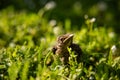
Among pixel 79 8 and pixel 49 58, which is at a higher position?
pixel 79 8

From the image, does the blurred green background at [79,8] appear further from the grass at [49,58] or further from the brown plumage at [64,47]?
the brown plumage at [64,47]

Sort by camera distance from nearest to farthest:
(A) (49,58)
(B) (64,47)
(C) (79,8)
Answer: (B) (64,47), (A) (49,58), (C) (79,8)

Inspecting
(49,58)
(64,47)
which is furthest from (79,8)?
(64,47)

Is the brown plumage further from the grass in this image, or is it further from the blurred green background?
the blurred green background

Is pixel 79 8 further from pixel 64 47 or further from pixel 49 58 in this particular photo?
pixel 64 47

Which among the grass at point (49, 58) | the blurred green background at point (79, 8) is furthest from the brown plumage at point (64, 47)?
the blurred green background at point (79, 8)

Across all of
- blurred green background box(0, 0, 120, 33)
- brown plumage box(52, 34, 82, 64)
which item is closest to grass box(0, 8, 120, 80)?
brown plumage box(52, 34, 82, 64)

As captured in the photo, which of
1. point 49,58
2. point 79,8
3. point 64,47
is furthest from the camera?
point 79,8

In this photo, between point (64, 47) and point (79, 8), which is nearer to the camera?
point (64, 47)

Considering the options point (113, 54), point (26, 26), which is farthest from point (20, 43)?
point (113, 54)

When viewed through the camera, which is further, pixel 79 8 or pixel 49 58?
pixel 79 8
